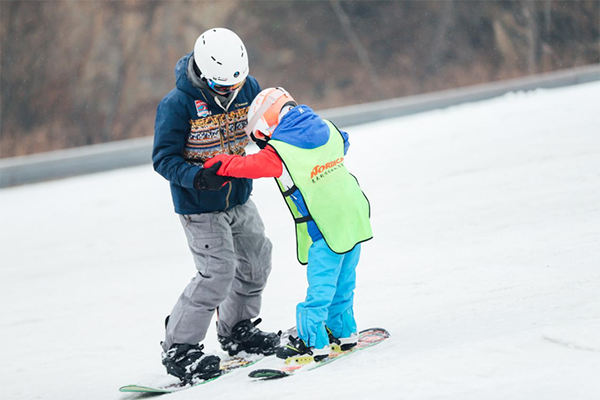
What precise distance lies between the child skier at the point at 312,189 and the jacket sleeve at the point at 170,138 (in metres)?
0.22

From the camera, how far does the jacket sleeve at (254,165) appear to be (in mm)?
3562

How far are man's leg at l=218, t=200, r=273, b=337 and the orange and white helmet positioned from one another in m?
0.56

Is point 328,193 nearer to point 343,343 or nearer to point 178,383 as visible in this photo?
point 343,343

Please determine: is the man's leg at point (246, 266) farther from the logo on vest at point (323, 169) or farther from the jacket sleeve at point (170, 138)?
the logo on vest at point (323, 169)

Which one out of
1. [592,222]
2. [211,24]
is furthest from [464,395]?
[211,24]

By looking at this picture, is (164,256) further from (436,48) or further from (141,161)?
(436,48)

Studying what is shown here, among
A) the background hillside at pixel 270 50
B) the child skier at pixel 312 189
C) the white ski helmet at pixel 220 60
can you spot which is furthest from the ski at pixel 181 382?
the background hillside at pixel 270 50

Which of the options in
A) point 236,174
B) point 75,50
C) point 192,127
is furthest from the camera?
point 75,50

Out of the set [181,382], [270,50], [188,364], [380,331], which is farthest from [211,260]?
[270,50]

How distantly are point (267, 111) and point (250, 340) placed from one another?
4.65ft

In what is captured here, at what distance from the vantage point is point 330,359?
3.78 metres

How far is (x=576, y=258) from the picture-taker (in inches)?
188

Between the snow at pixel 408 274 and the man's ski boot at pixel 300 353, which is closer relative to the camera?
the snow at pixel 408 274

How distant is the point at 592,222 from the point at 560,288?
61.5 inches
